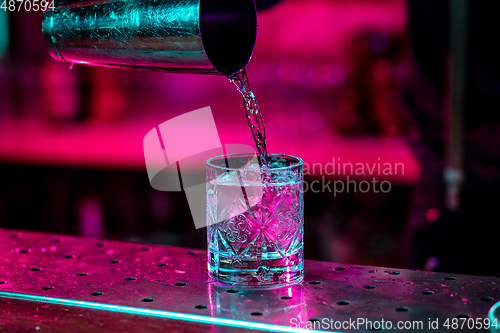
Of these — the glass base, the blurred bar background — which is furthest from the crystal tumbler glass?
the blurred bar background

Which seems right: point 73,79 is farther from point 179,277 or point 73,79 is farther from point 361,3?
point 179,277

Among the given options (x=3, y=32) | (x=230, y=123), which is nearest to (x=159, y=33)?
(x=230, y=123)

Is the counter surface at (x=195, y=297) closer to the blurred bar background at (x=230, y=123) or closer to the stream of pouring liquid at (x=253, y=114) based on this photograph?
the stream of pouring liquid at (x=253, y=114)

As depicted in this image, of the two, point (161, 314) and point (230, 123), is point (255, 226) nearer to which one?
point (161, 314)

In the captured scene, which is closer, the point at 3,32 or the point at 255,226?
the point at 255,226

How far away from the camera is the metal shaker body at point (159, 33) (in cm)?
76

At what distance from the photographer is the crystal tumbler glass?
30.8 inches

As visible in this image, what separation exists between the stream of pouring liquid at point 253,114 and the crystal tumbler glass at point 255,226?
35 mm

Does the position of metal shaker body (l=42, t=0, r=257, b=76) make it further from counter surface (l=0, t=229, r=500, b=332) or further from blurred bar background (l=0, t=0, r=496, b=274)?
blurred bar background (l=0, t=0, r=496, b=274)

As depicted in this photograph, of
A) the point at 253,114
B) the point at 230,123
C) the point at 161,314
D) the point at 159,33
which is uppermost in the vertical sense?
the point at 159,33

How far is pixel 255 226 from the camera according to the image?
783 millimetres

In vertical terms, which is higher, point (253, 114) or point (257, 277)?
point (253, 114)

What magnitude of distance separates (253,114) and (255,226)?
0.60 feet

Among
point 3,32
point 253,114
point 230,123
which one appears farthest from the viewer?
point 3,32
